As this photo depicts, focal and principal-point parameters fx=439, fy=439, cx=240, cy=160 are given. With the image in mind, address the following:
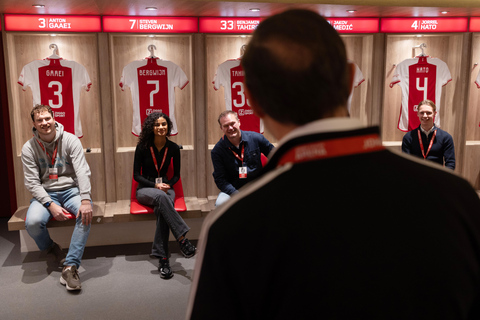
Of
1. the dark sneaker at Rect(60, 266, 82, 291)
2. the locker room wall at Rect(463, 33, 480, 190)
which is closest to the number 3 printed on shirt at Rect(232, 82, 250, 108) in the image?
the dark sneaker at Rect(60, 266, 82, 291)

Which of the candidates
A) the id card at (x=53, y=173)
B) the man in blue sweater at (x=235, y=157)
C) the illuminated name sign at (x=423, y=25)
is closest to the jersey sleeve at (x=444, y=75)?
the illuminated name sign at (x=423, y=25)

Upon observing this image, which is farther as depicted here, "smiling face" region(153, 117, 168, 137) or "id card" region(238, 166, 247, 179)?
"smiling face" region(153, 117, 168, 137)

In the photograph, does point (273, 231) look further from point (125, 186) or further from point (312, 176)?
point (125, 186)

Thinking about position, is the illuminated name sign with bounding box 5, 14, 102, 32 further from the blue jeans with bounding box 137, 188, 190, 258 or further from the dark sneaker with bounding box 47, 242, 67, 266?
the dark sneaker with bounding box 47, 242, 67, 266

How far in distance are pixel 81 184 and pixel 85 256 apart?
2.74 ft

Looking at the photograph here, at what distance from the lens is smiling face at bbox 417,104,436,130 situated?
462 centimetres

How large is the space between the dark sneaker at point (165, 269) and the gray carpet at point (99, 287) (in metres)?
0.05

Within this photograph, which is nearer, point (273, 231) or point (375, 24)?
point (273, 231)

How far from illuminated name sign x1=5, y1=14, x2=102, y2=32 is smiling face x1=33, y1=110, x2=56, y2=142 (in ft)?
3.92

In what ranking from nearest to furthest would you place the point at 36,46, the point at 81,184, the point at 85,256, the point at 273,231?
the point at 273,231, the point at 81,184, the point at 85,256, the point at 36,46

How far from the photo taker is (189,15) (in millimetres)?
5016

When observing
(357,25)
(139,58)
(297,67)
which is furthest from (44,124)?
(297,67)

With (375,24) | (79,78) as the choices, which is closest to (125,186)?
(79,78)

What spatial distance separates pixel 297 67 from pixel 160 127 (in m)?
3.86
